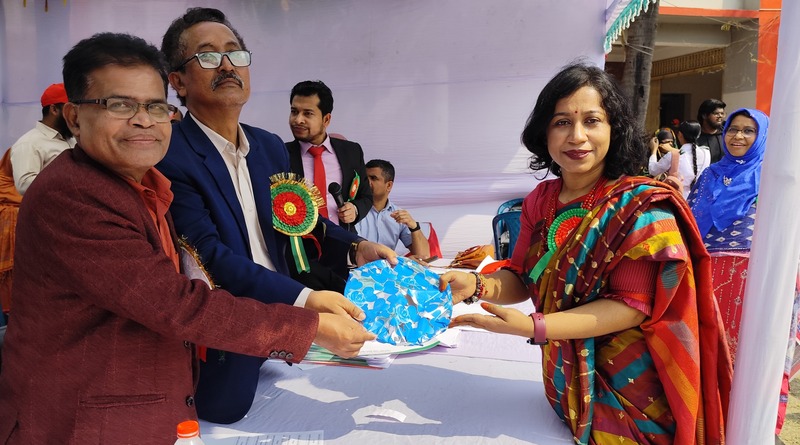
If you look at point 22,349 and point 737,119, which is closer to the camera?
point 22,349

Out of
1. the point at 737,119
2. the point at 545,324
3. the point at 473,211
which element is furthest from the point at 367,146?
the point at 545,324

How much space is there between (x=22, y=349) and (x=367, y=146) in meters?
4.27

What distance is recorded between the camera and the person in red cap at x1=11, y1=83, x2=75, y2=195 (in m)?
3.50

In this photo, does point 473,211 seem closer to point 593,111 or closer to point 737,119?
point 737,119

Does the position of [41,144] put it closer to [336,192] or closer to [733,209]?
[336,192]

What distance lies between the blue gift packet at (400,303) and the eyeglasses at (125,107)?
2.61 feet

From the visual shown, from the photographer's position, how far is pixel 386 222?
424cm

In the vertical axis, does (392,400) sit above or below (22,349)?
below

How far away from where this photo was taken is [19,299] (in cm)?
125

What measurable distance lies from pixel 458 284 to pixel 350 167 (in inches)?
85.9

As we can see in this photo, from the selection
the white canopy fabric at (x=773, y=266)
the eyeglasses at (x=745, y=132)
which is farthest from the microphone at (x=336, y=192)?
the eyeglasses at (x=745, y=132)

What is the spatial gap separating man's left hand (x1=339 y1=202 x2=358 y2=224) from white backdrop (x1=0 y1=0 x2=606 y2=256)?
6.19 ft

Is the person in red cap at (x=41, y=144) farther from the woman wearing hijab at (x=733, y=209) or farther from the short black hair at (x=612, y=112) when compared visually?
the woman wearing hijab at (x=733, y=209)

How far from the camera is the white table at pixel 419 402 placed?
169 cm
